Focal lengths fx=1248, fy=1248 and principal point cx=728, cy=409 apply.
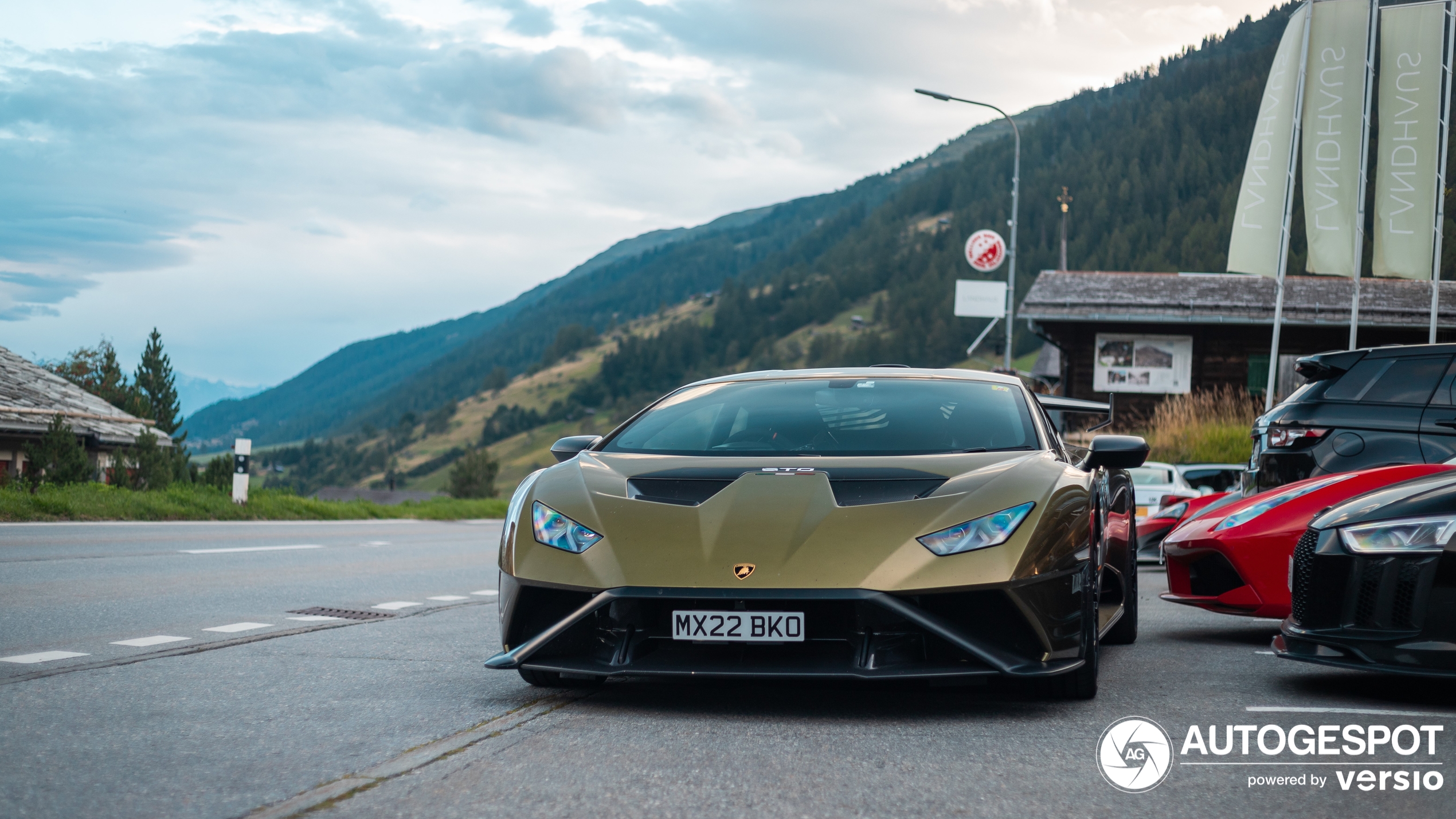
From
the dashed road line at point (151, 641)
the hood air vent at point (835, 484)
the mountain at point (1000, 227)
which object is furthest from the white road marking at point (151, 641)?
the mountain at point (1000, 227)

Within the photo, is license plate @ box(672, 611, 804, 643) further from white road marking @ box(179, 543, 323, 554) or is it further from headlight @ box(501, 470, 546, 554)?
white road marking @ box(179, 543, 323, 554)

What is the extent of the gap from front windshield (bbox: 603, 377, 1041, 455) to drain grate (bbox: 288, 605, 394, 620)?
2812 mm

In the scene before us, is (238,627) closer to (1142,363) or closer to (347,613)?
(347,613)

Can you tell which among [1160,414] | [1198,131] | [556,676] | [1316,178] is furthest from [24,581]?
[1198,131]

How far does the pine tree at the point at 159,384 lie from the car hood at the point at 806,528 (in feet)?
261

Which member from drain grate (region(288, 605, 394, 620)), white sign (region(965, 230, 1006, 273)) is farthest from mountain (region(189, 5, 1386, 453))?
drain grate (region(288, 605, 394, 620))

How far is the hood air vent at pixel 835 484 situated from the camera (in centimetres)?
434

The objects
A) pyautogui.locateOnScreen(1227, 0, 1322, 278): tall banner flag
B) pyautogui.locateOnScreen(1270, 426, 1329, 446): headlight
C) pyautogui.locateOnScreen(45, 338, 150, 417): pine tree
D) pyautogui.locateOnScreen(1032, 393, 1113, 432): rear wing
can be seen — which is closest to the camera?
pyautogui.locateOnScreen(1032, 393, 1113, 432): rear wing

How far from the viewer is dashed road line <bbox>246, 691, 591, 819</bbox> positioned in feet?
9.79

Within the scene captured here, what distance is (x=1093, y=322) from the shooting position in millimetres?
37312

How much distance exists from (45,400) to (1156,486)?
32.9 metres

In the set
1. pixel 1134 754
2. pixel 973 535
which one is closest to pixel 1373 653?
pixel 1134 754

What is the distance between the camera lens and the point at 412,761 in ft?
11.5
